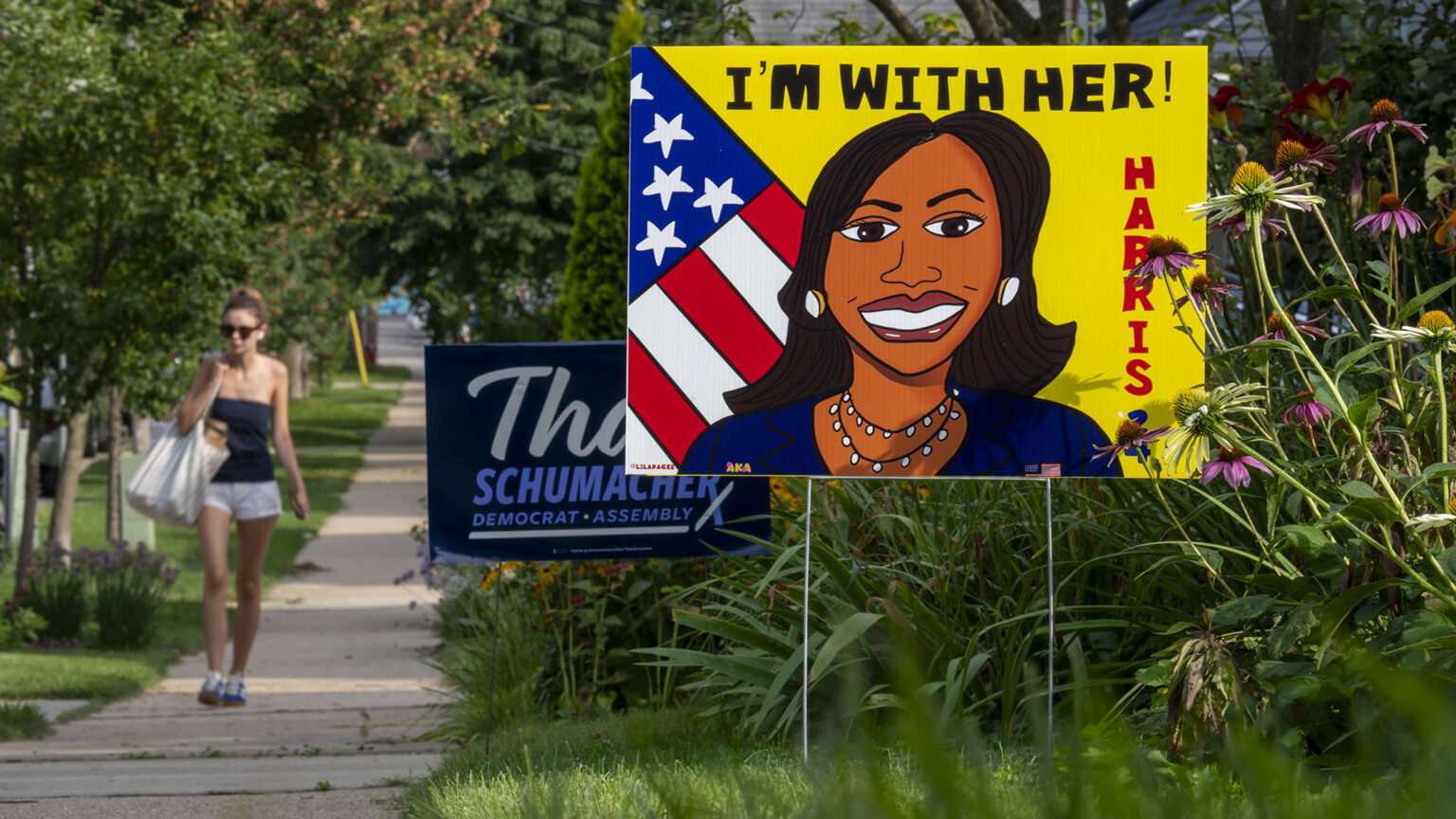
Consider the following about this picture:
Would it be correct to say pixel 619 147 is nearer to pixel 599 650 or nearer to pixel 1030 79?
pixel 599 650

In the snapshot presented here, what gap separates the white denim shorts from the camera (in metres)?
6.83

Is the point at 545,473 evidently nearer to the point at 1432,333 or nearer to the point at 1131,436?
the point at 1131,436

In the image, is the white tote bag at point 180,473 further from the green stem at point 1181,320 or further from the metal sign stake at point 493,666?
the green stem at point 1181,320

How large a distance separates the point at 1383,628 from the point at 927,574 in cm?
145

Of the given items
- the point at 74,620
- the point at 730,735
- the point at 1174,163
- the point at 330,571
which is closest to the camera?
the point at 1174,163

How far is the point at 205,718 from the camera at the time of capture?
6621 millimetres

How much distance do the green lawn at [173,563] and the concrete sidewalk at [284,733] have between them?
8.9 inches

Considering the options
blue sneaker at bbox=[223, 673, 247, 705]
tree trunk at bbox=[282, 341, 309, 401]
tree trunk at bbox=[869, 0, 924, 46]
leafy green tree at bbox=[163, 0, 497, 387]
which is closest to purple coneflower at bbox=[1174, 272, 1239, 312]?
tree trunk at bbox=[869, 0, 924, 46]

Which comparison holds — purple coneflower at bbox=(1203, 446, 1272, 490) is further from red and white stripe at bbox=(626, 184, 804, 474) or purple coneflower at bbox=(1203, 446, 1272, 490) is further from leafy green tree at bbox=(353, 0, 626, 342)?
leafy green tree at bbox=(353, 0, 626, 342)

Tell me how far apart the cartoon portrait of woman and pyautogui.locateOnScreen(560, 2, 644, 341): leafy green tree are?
642cm

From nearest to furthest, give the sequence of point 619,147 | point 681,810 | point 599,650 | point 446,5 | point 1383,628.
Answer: point 681,810 < point 1383,628 < point 599,650 < point 619,147 < point 446,5

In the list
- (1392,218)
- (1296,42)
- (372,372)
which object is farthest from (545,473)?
(372,372)

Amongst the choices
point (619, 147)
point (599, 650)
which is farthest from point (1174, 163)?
point (619, 147)

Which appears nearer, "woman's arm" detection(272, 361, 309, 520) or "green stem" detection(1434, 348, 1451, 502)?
"green stem" detection(1434, 348, 1451, 502)
